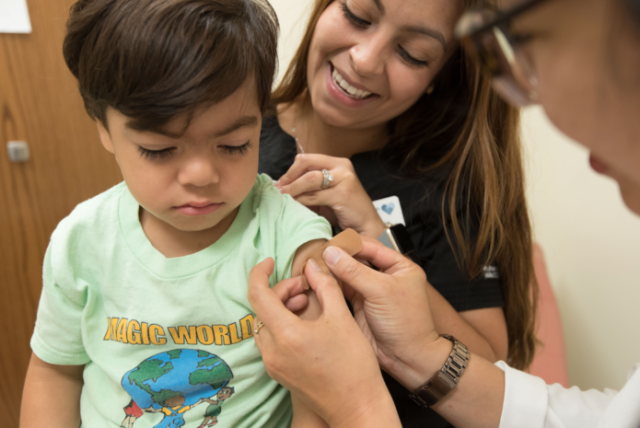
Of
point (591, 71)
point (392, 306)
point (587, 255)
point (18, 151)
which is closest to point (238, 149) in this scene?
point (392, 306)

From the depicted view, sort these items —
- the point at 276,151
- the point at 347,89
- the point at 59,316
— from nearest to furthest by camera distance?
the point at 59,316
the point at 347,89
the point at 276,151

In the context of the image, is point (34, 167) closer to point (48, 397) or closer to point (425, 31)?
point (48, 397)

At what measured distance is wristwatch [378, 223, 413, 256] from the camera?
0.98 m

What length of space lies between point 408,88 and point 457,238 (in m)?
0.40

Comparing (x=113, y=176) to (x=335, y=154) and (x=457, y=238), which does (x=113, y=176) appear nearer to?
(x=335, y=154)

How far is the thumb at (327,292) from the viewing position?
70cm

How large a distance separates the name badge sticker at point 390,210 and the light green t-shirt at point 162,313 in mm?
347

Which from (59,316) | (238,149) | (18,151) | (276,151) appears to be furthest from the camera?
(18,151)

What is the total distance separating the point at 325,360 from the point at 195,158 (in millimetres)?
373

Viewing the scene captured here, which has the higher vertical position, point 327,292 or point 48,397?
point 327,292

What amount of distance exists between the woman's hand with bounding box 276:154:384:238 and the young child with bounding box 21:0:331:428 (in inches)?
3.3

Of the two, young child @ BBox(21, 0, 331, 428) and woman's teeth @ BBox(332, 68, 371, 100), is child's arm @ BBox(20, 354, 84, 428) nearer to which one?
young child @ BBox(21, 0, 331, 428)

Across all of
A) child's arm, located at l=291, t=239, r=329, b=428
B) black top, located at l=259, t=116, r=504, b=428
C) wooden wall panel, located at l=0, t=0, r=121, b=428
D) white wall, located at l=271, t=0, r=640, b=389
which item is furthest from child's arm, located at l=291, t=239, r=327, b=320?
wooden wall panel, located at l=0, t=0, r=121, b=428

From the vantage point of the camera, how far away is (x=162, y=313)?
0.75 m
